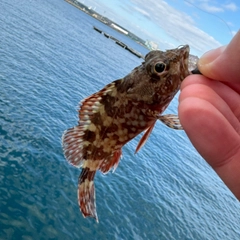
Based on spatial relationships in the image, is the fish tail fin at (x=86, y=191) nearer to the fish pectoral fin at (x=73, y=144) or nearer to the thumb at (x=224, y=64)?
the fish pectoral fin at (x=73, y=144)

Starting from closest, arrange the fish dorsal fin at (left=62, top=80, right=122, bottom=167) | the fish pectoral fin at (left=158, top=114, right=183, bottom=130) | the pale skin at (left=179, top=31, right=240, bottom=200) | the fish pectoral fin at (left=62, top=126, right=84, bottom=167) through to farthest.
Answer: the pale skin at (left=179, top=31, right=240, bottom=200)
the fish pectoral fin at (left=158, top=114, right=183, bottom=130)
the fish dorsal fin at (left=62, top=80, right=122, bottom=167)
the fish pectoral fin at (left=62, top=126, right=84, bottom=167)

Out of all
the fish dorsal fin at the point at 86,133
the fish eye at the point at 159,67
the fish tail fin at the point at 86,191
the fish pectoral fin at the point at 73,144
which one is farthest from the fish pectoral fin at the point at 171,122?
the fish tail fin at the point at 86,191

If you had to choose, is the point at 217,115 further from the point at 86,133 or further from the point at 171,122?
the point at 86,133

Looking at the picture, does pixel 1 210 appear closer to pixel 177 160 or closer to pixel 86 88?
pixel 177 160

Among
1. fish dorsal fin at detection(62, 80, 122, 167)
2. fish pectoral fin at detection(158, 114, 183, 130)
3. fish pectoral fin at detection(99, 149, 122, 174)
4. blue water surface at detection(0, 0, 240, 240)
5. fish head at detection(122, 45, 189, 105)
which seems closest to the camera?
fish head at detection(122, 45, 189, 105)

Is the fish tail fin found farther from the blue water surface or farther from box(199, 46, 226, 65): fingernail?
the blue water surface

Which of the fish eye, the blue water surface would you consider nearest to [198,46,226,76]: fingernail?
the fish eye

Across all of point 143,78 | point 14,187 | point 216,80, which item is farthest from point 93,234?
point 216,80
